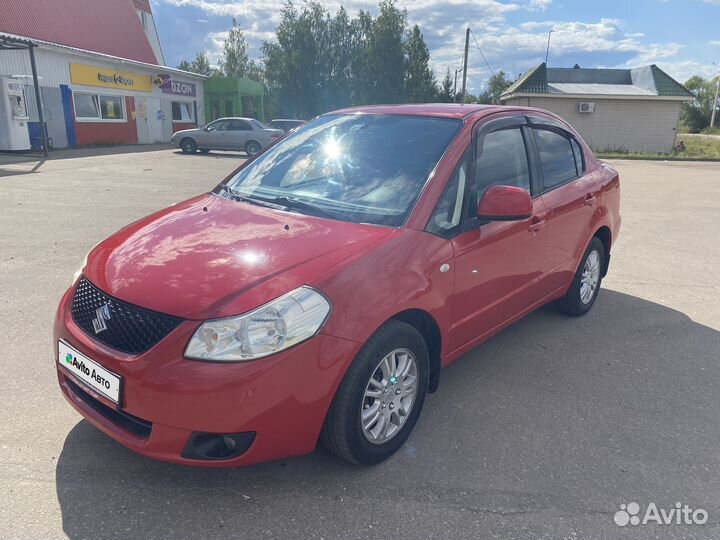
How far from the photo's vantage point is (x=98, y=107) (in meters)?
25.5

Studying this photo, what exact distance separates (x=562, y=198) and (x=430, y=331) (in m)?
1.84

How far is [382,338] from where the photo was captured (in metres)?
2.55

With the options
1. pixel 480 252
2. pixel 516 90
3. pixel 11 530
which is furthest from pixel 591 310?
pixel 516 90

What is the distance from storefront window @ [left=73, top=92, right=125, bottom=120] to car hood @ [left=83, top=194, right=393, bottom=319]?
24.9 m

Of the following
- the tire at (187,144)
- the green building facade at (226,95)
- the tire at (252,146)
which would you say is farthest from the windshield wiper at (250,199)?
the green building facade at (226,95)

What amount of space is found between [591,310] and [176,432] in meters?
4.10

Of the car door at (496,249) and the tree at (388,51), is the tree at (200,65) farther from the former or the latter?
the car door at (496,249)

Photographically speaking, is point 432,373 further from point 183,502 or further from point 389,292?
point 183,502

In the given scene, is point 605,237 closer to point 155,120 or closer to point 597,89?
point 155,120

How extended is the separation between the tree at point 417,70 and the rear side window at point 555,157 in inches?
1939

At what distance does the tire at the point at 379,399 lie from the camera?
2465mm

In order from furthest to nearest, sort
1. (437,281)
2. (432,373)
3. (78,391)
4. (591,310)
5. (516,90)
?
(516,90) → (591,310) → (432,373) → (437,281) → (78,391)

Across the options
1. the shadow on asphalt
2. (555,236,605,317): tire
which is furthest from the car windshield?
(555,236,605,317): tire

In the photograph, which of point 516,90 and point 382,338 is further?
point 516,90
